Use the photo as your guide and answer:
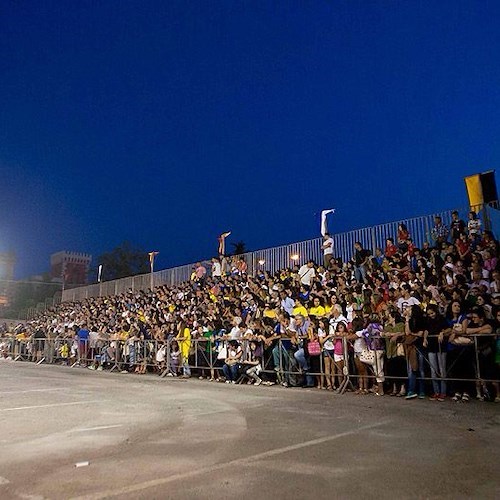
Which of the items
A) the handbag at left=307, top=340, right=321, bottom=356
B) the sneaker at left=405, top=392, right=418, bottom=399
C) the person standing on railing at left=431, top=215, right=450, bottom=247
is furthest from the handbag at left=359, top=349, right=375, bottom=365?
the person standing on railing at left=431, top=215, right=450, bottom=247

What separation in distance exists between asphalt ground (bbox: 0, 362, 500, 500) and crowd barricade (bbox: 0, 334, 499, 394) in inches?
40.9

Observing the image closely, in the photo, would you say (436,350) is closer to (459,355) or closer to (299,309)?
(459,355)

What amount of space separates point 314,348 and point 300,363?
75 centimetres

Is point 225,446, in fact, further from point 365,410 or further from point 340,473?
point 365,410

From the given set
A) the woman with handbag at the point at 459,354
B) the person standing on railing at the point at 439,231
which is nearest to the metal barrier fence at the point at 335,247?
the person standing on railing at the point at 439,231

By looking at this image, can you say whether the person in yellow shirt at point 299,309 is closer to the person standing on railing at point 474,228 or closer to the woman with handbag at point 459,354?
the woman with handbag at point 459,354

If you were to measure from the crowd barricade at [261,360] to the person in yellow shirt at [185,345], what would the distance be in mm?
50

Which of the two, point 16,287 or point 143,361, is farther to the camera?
point 16,287

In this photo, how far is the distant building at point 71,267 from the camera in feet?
211

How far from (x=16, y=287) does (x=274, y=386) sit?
167 ft

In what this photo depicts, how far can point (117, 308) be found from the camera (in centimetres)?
2688

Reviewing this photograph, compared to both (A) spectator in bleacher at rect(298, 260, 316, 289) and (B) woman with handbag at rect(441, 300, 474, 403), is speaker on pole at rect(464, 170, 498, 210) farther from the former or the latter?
(B) woman with handbag at rect(441, 300, 474, 403)

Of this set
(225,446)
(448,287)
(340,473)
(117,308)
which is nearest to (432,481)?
(340,473)

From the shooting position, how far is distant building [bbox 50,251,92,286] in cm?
6444
